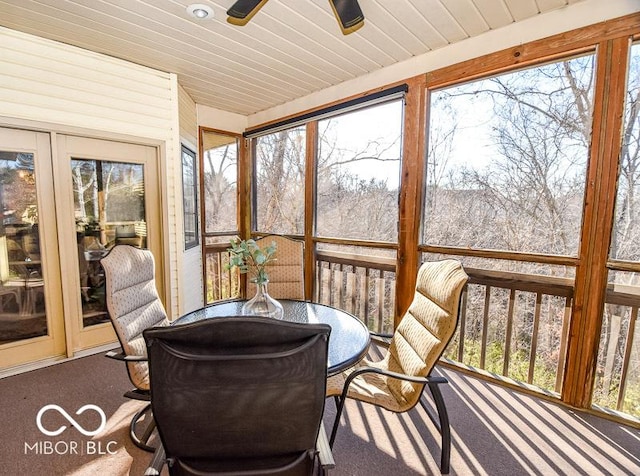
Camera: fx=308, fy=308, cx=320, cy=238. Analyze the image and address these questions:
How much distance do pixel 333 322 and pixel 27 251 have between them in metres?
2.68

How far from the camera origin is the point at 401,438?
192 centimetres

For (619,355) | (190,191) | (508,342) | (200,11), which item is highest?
(200,11)

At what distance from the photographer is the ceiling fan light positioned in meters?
2.02

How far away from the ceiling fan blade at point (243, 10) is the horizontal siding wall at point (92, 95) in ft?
5.94

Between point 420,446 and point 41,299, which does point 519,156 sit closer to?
point 420,446

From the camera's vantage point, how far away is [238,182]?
4422 mm

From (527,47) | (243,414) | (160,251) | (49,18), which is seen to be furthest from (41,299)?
(527,47)

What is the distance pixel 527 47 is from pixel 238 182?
3.51 meters

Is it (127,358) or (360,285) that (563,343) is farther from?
(127,358)

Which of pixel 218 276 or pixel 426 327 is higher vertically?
pixel 426 327

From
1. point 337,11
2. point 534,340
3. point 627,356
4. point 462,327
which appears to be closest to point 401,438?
point 462,327

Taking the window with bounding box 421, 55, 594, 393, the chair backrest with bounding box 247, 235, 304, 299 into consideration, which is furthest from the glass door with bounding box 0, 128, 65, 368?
the window with bounding box 421, 55, 594, 393

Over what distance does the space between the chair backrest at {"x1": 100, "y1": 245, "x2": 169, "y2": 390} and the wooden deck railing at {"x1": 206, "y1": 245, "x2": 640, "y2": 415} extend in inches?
80.2

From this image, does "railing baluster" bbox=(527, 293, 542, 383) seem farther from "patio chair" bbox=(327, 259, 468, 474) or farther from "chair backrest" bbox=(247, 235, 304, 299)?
"chair backrest" bbox=(247, 235, 304, 299)
